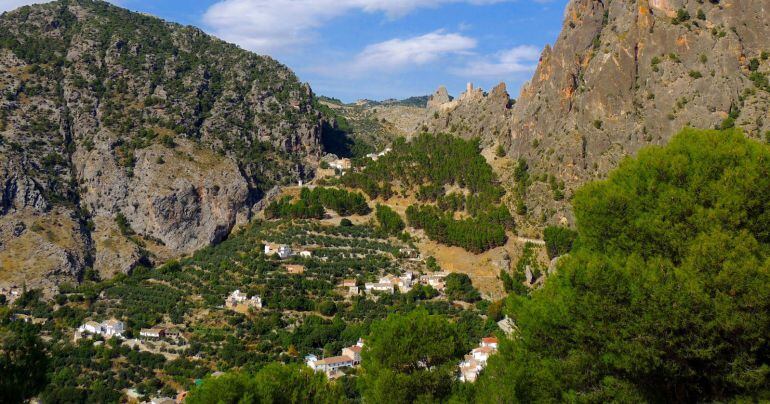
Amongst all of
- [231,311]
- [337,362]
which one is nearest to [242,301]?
[231,311]

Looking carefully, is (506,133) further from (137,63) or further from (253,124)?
(137,63)

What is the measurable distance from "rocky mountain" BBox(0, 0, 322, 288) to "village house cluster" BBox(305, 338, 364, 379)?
106 feet

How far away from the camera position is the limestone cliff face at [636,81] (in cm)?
5000

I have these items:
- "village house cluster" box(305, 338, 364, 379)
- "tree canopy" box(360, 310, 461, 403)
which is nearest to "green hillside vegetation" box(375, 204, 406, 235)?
"village house cluster" box(305, 338, 364, 379)

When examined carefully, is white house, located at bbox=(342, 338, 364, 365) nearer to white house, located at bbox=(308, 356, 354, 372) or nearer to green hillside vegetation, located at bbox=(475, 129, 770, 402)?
white house, located at bbox=(308, 356, 354, 372)

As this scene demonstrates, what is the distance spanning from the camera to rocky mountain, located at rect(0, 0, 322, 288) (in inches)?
2539

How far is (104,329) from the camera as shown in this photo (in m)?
46.9

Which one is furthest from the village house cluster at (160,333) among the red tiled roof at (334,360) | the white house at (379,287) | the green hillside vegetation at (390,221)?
the green hillside vegetation at (390,221)

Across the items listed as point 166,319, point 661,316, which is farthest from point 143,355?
point 661,316

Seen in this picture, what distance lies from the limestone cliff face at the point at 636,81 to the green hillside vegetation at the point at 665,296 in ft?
117

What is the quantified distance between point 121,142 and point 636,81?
57.9 metres

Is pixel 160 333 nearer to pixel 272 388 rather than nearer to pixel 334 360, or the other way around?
pixel 334 360

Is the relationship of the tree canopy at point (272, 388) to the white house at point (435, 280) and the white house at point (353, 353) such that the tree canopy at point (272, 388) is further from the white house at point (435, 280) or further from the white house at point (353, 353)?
the white house at point (435, 280)

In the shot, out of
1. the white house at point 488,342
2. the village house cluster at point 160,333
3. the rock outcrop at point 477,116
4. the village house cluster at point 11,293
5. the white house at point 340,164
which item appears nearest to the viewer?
the white house at point 488,342
